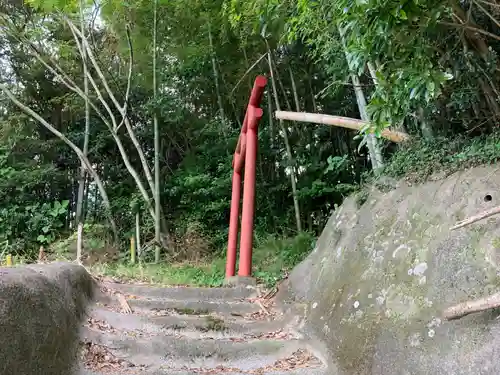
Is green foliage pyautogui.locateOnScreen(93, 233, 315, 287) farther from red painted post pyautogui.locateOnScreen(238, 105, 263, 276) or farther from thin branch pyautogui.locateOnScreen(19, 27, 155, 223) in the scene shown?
thin branch pyautogui.locateOnScreen(19, 27, 155, 223)

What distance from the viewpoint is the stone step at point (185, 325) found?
3.65 meters

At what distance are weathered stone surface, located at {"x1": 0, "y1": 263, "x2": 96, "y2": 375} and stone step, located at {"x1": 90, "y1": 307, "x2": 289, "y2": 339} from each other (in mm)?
609

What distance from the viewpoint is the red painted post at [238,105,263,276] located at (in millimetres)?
5391

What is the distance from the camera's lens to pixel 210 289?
4.89 metres

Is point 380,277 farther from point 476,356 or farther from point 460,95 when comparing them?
point 460,95

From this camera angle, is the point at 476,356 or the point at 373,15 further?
the point at 373,15

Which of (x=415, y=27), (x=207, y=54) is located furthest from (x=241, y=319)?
(x=207, y=54)

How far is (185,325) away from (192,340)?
0.44 meters

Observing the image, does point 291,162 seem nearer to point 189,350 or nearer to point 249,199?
point 249,199

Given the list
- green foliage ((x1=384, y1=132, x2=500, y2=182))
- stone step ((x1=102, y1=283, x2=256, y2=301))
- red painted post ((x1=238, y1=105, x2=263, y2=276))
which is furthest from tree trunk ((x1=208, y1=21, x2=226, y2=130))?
green foliage ((x1=384, y1=132, x2=500, y2=182))

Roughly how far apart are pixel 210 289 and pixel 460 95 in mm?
3190

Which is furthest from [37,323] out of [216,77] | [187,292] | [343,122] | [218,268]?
[216,77]

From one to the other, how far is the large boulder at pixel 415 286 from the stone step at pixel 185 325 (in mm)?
478

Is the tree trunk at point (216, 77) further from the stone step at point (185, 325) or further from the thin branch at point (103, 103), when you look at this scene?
the stone step at point (185, 325)
